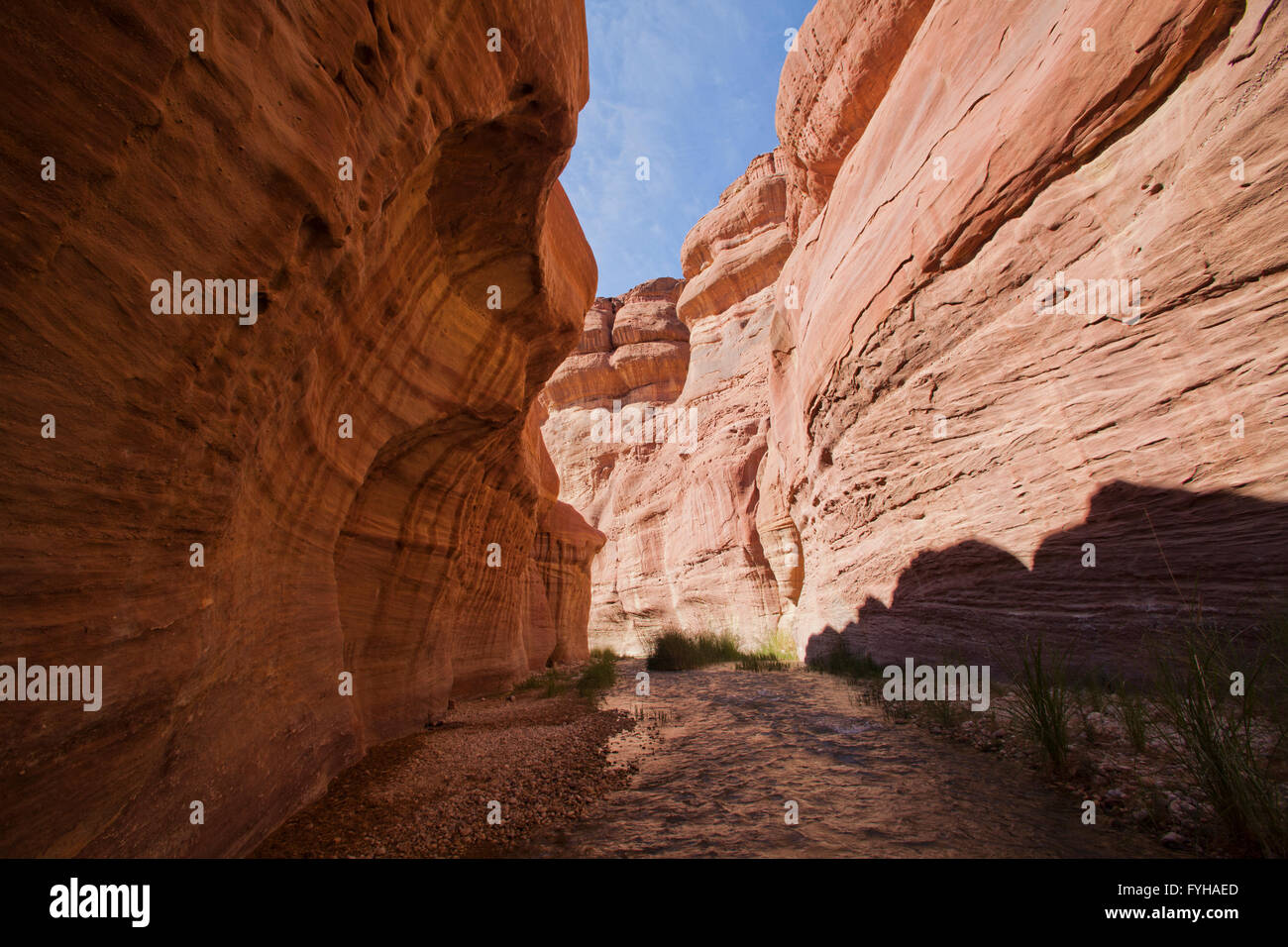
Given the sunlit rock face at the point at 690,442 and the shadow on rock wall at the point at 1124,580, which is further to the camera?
the sunlit rock face at the point at 690,442

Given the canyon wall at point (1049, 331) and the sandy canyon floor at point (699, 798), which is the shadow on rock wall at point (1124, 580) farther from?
the sandy canyon floor at point (699, 798)

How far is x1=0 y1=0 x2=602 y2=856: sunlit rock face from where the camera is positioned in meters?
1.94

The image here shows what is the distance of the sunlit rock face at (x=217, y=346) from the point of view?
1938mm

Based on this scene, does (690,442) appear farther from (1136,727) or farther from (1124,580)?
(1136,727)

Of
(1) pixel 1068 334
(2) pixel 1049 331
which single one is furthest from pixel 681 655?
(1) pixel 1068 334

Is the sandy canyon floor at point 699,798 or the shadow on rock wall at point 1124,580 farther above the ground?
the shadow on rock wall at point 1124,580

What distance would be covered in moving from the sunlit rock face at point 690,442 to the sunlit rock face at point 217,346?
53.6 ft

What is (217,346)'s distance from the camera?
8.48 ft

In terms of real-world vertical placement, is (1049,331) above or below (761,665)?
above

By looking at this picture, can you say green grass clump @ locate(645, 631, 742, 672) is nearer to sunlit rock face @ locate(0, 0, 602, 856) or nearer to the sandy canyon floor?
the sandy canyon floor

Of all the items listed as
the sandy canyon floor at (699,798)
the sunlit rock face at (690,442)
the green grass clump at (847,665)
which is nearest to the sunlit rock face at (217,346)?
the sandy canyon floor at (699,798)

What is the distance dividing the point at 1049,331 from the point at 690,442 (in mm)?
20096
